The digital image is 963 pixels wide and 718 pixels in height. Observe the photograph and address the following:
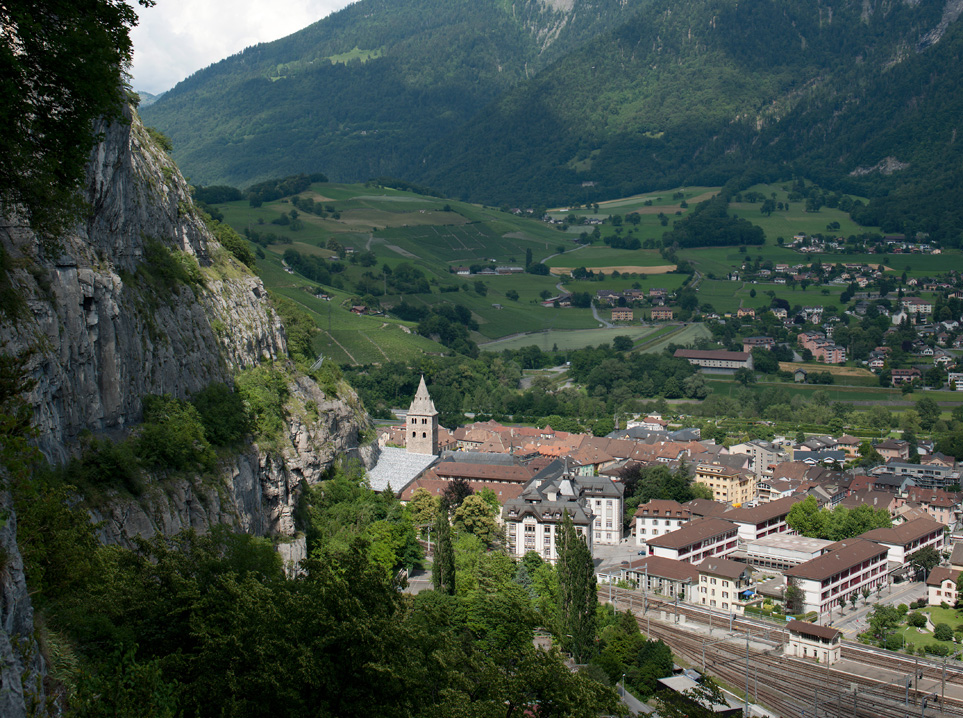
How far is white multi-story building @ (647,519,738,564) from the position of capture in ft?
209

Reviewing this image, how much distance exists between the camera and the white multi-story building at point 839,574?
188ft

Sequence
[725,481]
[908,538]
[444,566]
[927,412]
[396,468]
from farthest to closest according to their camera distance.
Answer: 1. [927,412]
2. [725,481]
3. [396,468]
4. [908,538]
5. [444,566]

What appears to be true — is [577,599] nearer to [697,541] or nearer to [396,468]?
[697,541]

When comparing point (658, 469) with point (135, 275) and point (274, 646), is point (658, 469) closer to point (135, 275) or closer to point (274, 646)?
point (135, 275)

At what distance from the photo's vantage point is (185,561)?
79.8 ft

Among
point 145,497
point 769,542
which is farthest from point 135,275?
point 769,542

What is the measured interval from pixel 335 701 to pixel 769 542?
51072mm

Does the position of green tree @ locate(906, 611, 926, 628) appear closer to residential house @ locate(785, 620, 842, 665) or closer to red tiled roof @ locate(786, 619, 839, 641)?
residential house @ locate(785, 620, 842, 665)

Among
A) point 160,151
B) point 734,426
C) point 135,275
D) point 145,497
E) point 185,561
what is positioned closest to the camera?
point 185,561

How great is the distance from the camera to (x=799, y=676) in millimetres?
47500

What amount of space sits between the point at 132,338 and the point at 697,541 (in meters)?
41.7

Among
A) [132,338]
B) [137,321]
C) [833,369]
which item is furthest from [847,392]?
[132,338]

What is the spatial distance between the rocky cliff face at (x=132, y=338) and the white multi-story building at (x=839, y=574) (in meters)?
27.9

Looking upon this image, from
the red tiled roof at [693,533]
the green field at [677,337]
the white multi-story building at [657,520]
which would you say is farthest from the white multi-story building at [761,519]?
the green field at [677,337]
